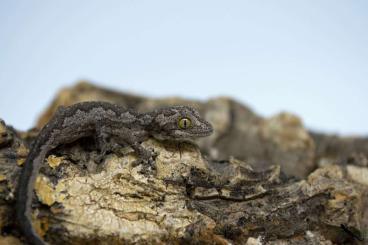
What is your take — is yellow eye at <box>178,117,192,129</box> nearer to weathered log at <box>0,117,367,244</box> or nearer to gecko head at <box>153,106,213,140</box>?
gecko head at <box>153,106,213,140</box>

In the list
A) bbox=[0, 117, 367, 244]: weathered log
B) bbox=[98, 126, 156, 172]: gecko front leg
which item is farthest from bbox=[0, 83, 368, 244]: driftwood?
bbox=[98, 126, 156, 172]: gecko front leg

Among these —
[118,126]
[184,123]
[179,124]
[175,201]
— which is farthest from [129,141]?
[175,201]

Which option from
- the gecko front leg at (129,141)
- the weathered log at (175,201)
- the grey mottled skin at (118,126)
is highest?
the grey mottled skin at (118,126)

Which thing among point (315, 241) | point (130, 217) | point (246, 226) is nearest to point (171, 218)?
point (130, 217)

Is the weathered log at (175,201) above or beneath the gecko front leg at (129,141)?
beneath

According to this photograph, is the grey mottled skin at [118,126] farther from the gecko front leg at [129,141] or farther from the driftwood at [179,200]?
the driftwood at [179,200]

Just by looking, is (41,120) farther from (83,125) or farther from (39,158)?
(39,158)

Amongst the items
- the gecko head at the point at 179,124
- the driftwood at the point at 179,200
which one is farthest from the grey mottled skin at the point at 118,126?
the driftwood at the point at 179,200
